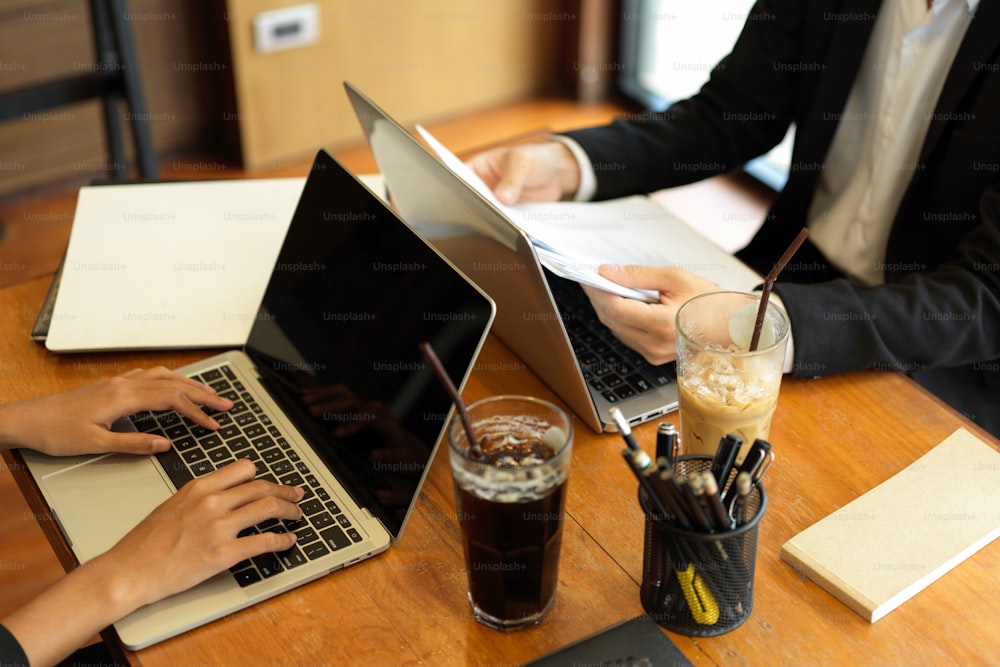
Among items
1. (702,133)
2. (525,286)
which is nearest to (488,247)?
(525,286)

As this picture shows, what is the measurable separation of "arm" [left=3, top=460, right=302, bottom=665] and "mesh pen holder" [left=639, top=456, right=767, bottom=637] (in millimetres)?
315

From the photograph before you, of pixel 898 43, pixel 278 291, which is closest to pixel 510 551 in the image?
pixel 278 291

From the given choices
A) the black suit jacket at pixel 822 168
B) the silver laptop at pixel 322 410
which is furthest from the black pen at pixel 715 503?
the black suit jacket at pixel 822 168

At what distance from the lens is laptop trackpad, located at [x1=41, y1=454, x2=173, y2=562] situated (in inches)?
35.9

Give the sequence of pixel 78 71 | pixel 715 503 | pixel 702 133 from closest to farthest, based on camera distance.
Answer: pixel 715 503 → pixel 702 133 → pixel 78 71

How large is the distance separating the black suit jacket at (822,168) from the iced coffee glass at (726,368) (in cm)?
15

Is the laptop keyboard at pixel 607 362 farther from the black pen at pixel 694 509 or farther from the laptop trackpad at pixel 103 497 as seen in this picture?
the laptop trackpad at pixel 103 497

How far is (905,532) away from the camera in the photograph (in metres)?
0.89

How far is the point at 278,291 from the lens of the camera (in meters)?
1.13

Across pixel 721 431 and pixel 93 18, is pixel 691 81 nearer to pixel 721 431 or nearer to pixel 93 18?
pixel 93 18

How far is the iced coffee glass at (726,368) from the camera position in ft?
2.91

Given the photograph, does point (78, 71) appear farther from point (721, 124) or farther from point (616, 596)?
point (616, 596)

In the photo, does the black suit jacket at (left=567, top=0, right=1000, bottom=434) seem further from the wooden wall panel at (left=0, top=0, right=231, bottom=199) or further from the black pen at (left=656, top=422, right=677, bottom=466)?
the wooden wall panel at (left=0, top=0, right=231, bottom=199)

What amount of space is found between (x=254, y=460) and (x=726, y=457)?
0.46 metres
